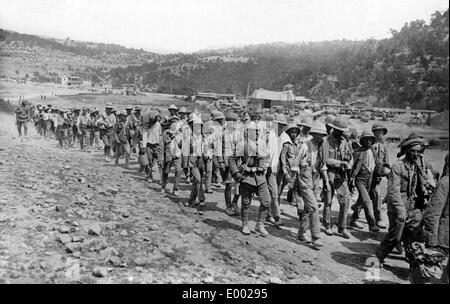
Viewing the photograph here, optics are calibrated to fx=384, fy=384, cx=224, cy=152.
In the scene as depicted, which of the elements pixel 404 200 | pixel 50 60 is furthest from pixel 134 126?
pixel 50 60

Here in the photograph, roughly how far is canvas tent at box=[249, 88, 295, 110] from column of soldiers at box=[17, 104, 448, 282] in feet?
169

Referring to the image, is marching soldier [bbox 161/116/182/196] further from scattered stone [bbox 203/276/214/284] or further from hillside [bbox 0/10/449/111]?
hillside [bbox 0/10/449/111]

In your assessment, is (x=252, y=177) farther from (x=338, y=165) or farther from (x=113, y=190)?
(x=113, y=190)

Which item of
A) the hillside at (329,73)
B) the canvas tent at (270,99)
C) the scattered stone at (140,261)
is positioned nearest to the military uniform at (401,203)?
the scattered stone at (140,261)

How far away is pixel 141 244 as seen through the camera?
5.48 meters

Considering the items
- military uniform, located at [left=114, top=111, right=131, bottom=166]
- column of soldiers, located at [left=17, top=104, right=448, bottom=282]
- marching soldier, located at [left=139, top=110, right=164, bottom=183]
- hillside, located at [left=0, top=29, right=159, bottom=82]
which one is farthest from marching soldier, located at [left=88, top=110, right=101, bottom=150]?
hillside, located at [left=0, top=29, right=159, bottom=82]

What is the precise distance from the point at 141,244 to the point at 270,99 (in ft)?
187

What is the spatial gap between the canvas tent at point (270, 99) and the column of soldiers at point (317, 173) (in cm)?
5148

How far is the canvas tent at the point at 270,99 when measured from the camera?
6059 centimetres

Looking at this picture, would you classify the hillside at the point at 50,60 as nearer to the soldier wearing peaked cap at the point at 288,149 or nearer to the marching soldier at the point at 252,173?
the soldier wearing peaked cap at the point at 288,149

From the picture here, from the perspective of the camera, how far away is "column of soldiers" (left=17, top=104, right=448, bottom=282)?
509 cm

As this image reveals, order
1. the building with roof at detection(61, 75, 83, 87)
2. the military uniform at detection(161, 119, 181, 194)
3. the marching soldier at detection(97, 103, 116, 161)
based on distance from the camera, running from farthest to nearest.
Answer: the building with roof at detection(61, 75, 83, 87), the marching soldier at detection(97, 103, 116, 161), the military uniform at detection(161, 119, 181, 194)
